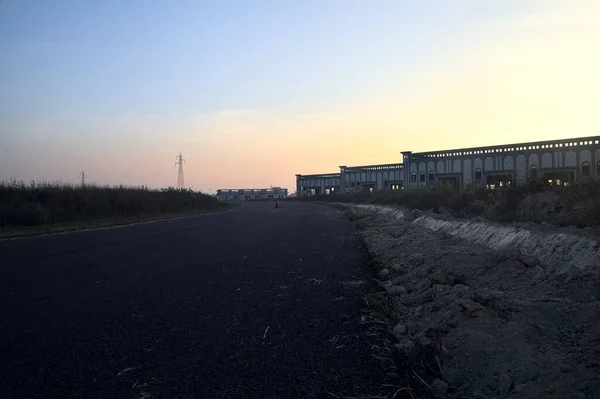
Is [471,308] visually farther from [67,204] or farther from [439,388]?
[67,204]

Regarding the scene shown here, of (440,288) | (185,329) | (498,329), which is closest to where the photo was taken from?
(498,329)

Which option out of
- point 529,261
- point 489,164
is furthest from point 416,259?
point 489,164

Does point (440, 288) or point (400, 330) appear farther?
point (440, 288)

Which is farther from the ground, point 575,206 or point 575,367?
point 575,206

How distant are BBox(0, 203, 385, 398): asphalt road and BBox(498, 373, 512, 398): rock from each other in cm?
104

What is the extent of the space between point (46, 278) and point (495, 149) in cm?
5509

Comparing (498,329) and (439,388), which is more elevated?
(498,329)

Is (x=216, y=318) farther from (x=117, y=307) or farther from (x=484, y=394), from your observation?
(x=484, y=394)

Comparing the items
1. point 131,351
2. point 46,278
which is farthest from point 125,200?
point 131,351

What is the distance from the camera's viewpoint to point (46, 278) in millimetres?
11062

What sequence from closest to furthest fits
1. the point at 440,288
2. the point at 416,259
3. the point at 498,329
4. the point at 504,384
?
the point at 504,384, the point at 498,329, the point at 440,288, the point at 416,259

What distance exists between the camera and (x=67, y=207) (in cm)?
3478

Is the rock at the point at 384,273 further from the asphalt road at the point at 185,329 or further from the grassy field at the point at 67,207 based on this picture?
the grassy field at the point at 67,207

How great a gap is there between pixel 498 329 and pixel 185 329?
3.82 metres
